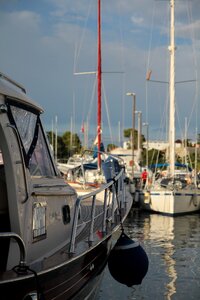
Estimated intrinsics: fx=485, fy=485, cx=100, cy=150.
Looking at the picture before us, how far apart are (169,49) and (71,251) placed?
1001 inches

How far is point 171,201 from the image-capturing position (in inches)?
1004

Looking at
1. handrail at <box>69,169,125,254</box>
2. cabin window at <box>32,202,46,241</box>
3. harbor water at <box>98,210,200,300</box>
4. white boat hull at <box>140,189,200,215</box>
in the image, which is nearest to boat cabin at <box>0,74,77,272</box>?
cabin window at <box>32,202,46,241</box>

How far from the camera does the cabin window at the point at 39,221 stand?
4.63 m

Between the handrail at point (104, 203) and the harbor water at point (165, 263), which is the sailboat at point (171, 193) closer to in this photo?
the harbor water at point (165, 263)

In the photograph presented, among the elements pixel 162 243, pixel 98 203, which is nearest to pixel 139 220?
pixel 162 243

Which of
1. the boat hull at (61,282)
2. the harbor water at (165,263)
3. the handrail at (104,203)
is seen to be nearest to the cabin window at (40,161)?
the handrail at (104,203)

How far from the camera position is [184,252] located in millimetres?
14430

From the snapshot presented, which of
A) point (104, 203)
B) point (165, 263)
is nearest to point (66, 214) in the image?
point (104, 203)

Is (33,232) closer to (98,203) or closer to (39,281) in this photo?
(39,281)

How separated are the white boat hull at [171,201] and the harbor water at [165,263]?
6.92 feet

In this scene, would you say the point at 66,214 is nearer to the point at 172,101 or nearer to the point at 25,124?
the point at 25,124

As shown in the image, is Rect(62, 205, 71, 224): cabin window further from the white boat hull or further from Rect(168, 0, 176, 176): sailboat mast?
Rect(168, 0, 176, 176): sailboat mast

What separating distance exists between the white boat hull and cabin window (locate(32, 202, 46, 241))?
21.0m

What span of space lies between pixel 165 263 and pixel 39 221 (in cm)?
859
